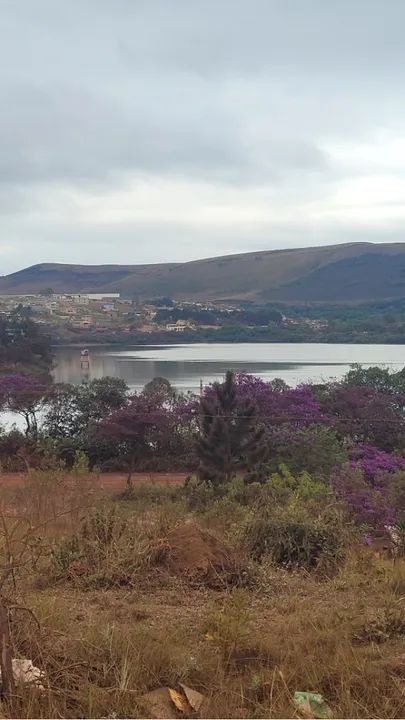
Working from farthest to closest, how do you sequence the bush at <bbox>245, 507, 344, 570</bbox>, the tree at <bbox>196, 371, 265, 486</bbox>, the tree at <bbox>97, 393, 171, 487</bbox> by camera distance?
the tree at <bbox>97, 393, 171, 487</bbox>
the tree at <bbox>196, 371, 265, 486</bbox>
the bush at <bbox>245, 507, 344, 570</bbox>

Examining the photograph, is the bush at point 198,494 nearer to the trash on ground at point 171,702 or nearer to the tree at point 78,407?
the trash on ground at point 171,702

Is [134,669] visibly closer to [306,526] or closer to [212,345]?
[306,526]

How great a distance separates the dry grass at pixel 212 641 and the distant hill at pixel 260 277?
11750 centimetres

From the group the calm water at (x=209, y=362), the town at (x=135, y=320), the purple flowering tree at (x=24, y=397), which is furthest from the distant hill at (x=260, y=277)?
the purple flowering tree at (x=24, y=397)

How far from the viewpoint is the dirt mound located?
5.23 metres

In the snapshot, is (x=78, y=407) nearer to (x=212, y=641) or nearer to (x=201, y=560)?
(x=201, y=560)

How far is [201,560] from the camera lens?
535 centimetres

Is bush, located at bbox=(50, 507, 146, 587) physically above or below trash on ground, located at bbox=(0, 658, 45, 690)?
below

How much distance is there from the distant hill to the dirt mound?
117 m

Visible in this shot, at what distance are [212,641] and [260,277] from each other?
150 meters

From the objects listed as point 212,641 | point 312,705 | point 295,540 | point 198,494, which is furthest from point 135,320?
point 312,705

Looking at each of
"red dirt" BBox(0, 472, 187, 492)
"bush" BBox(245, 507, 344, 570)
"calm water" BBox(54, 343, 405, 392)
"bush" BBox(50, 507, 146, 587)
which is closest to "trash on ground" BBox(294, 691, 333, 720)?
"bush" BBox(50, 507, 146, 587)

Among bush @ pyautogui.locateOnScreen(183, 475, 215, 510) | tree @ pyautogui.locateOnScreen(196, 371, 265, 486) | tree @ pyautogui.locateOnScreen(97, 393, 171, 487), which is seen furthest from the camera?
tree @ pyautogui.locateOnScreen(97, 393, 171, 487)

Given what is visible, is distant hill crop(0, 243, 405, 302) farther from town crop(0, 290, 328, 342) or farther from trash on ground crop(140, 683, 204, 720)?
trash on ground crop(140, 683, 204, 720)
